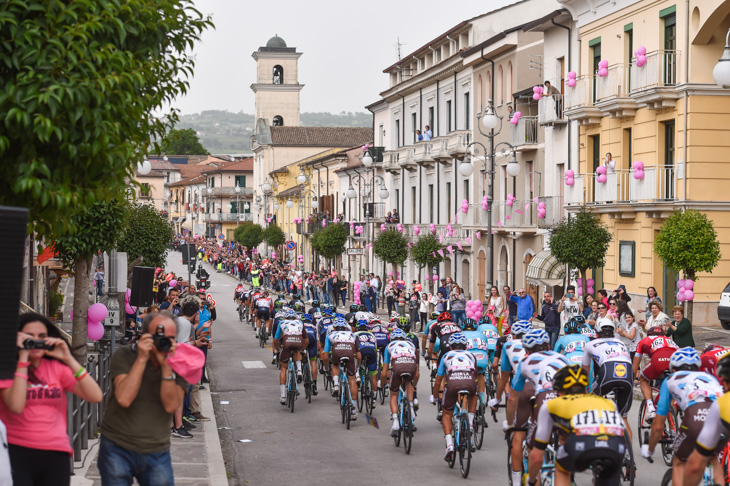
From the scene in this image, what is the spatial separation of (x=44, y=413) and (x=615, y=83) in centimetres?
2690

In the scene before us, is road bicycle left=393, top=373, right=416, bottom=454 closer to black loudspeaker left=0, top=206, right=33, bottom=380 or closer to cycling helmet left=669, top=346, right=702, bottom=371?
cycling helmet left=669, top=346, right=702, bottom=371

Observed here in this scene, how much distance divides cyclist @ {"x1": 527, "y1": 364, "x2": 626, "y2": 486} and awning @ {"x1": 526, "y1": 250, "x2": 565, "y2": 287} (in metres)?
27.2

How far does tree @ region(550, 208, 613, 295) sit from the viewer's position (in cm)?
3011

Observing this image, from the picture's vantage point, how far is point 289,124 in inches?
4894

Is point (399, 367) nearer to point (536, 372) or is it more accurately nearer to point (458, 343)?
point (458, 343)

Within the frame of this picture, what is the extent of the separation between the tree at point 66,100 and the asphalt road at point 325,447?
5.49 m

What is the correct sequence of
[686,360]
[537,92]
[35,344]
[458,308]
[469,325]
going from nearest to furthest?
[35,344] < [686,360] < [469,325] < [458,308] < [537,92]

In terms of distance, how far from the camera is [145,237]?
3466 centimetres

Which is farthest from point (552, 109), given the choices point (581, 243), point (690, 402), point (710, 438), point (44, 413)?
point (44, 413)

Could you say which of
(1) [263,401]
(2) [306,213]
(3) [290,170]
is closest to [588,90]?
(1) [263,401]

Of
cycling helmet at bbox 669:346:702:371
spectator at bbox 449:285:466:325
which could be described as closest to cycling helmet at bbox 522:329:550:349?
cycling helmet at bbox 669:346:702:371

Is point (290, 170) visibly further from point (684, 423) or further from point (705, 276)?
point (684, 423)

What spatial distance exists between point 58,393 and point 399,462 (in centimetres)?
742

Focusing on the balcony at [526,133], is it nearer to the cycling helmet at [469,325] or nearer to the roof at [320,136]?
the cycling helmet at [469,325]
